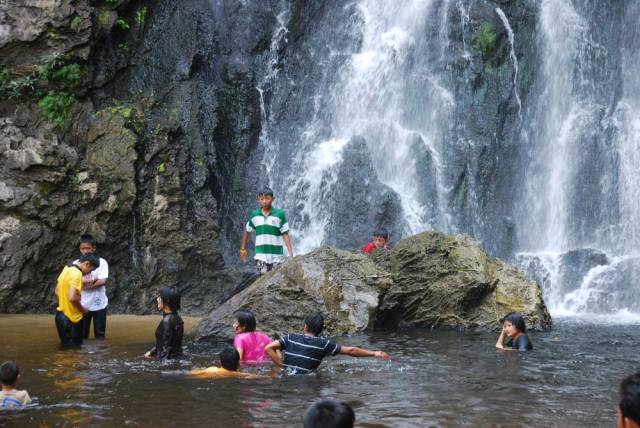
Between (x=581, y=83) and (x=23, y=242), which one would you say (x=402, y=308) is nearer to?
(x=23, y=242)

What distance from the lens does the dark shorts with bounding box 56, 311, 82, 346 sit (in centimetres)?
852

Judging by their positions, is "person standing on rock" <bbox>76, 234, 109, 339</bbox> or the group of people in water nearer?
the group of people in water

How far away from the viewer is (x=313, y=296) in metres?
10.1

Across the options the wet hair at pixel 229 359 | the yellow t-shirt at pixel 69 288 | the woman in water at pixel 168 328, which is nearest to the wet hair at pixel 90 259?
the yellow t-shirt at pixel 69 288

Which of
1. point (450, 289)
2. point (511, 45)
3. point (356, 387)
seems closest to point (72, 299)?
point (356, 387)

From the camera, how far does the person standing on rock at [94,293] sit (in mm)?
8852

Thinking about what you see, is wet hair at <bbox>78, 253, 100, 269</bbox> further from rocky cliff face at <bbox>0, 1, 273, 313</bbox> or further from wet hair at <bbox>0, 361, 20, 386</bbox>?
rocky cliff face at <bbox>0, 1, 273, 313</bbox>


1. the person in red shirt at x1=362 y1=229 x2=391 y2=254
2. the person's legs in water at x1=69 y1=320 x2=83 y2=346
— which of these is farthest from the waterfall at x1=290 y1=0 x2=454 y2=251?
the person's legs in water at x1=69 y1=320 x2=83 y2=346

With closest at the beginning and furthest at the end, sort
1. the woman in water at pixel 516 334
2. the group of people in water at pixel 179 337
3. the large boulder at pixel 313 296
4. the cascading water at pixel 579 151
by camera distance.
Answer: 1. the group of people in water at pixel 179 337
2. the woman in water at pixel 516 334
3. the large boulder at pixel 313 296
4. the cascading water at pixel 579 151

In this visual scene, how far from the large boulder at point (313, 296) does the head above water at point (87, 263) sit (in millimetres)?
1833

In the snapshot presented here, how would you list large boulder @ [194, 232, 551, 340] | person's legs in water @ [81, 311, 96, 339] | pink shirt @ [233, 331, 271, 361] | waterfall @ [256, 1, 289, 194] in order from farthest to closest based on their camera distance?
waterfall @ [256, 1, 289, 194], large boulder @ [194, 232, 551, 340], person's legs in water @ [81, 311, 96, 339], pink shirt @ [233, 331, 271, 361]

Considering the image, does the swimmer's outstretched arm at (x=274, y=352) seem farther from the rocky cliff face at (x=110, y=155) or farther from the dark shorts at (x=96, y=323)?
the rocky cliff face at (x=110, y=155)

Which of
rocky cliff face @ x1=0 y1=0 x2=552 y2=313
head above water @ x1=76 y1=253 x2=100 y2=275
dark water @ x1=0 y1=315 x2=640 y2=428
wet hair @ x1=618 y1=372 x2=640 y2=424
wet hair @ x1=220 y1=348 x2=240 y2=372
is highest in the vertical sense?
rocky cliff face @ x1=0 y1=0 x2=552 y2=313

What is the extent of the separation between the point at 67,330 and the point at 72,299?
44cm
